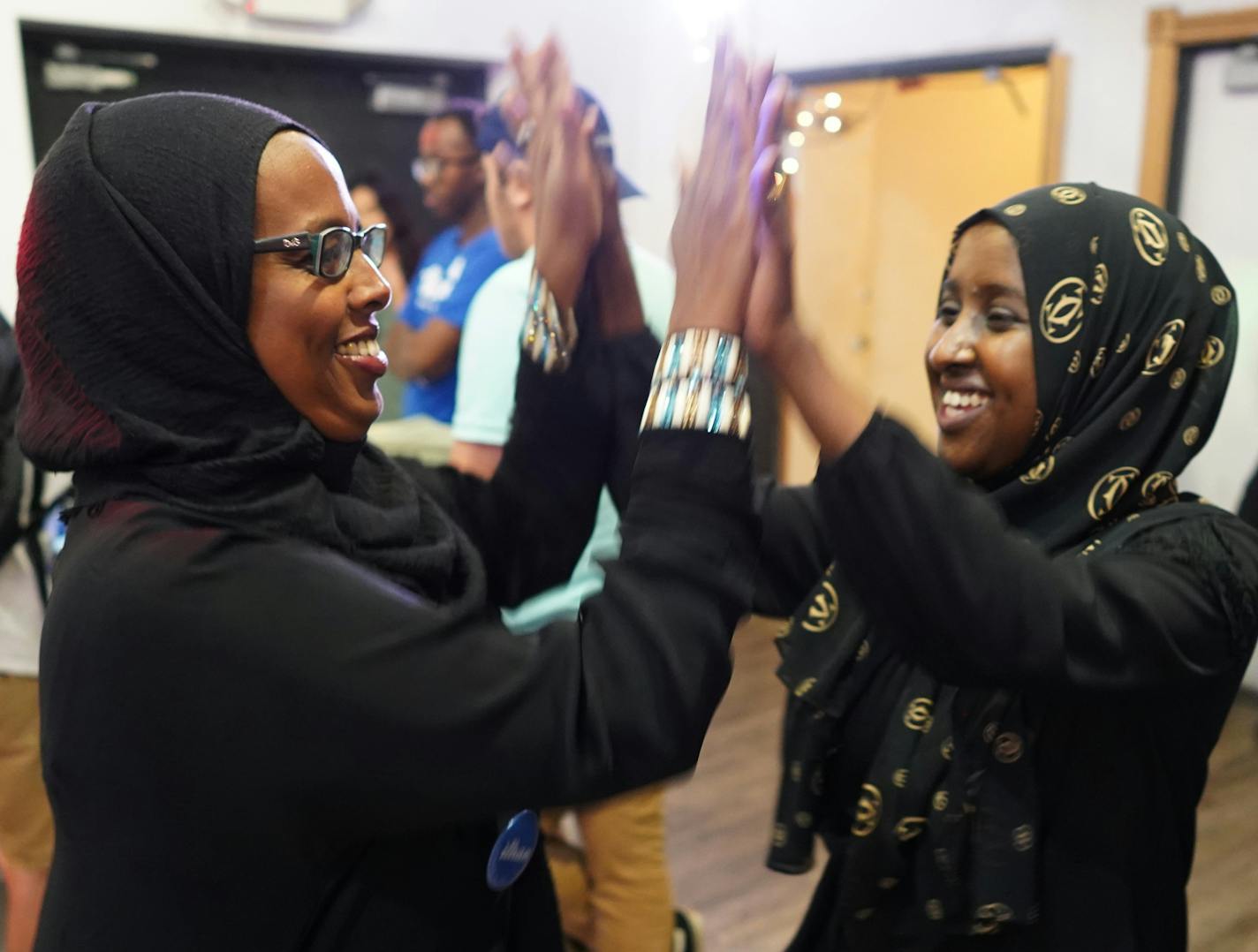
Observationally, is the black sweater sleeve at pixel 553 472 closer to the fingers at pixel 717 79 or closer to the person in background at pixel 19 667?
the fingers at pixel 717 79

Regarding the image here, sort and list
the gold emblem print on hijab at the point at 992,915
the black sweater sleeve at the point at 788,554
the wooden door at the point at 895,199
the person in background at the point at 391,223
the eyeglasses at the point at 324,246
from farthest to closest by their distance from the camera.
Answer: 1. the wooden door at the point at 895,199
2. the person in background at the point at 391,223
3. the black sweater sleeve at the point at 788,554
4. the gold emblem print on hijab at the point at 992,915
5. the eyeglasses at the point at 324,246

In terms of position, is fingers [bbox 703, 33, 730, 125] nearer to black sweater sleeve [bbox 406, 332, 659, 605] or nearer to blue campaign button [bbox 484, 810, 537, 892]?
black sweater sleeve [bbox 406, 332, 659, 605]

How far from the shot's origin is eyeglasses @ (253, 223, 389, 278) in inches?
33.6

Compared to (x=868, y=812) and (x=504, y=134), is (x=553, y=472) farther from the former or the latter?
(x=504, y=134)

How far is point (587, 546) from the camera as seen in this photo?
1506 mm

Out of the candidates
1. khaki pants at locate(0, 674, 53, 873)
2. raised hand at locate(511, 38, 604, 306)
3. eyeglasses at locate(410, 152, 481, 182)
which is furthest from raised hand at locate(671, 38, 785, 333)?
eyeglasses at locate(410, 152, 481, 182)

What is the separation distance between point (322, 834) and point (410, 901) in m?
0.11

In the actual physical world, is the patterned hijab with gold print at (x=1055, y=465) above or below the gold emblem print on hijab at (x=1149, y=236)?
below

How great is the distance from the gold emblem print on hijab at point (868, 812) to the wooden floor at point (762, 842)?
4.71ft

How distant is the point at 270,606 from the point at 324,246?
0.30 meters

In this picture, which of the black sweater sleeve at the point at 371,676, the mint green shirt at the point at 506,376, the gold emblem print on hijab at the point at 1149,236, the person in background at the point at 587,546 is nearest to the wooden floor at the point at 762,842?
the person in background at the point at 587,546

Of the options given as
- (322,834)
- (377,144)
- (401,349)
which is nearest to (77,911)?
(322,834)

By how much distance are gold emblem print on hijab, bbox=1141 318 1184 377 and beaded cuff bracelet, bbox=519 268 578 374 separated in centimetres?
59

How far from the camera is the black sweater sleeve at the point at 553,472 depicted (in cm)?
121
